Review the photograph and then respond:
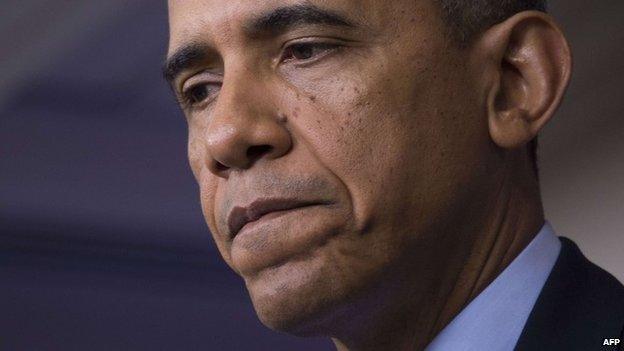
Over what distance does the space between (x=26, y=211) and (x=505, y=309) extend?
1873 mm

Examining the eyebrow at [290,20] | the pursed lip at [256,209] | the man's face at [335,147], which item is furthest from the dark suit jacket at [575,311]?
the eyebrow at [290,20]

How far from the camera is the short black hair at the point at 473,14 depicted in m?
1.43

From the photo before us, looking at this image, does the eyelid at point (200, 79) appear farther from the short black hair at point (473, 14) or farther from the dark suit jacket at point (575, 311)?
the dark suit jacket at point (575, 311)

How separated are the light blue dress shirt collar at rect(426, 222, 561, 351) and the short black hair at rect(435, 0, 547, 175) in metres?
0.27

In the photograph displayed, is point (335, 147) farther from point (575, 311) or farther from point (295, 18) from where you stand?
point (575, 311)

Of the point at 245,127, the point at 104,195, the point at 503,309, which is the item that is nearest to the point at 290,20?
the point at 245,127

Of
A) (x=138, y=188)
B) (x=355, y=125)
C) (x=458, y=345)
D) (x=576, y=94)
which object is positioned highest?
(x=138, y=188)

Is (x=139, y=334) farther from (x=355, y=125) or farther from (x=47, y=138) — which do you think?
(x=355, y=125)

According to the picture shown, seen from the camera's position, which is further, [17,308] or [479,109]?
[17,308]

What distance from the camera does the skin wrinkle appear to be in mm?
1349

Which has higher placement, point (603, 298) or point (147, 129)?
point (147, 129)

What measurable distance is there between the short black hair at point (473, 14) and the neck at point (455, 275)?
0.58ft

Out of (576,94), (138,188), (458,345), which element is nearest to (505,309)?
(458,345)

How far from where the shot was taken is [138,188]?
10.3 feet
